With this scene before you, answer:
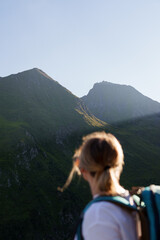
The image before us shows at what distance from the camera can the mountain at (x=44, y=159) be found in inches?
2940

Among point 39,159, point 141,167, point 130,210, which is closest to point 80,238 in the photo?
point 130,210

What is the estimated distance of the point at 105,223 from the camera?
3.23m

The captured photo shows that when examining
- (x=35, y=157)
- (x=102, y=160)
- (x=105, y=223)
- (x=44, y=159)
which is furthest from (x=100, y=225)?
(x=44, y=159)

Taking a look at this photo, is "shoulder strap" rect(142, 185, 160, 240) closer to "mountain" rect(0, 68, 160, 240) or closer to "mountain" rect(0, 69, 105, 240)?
"mountain" rect(0, 68, 160, 240)

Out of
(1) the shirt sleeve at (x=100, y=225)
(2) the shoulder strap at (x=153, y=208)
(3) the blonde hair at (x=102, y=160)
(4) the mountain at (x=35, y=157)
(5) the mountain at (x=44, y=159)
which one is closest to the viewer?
(1) the shirt sleeve at (x=100, y=225)

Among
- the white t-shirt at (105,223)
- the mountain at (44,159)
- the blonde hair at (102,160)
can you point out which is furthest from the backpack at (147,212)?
the mountain at (44,159)

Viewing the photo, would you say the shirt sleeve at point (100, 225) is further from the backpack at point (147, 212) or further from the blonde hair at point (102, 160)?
the blonde hair at point (102, 160)

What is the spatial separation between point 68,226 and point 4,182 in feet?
96.8

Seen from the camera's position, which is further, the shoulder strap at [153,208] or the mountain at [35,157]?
the mountain at [35,157]

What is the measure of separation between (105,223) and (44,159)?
112 meters

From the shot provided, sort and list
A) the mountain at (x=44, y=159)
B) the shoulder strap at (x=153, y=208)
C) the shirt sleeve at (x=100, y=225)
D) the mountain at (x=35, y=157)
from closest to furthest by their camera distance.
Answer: the shirt sleeve at (x=100, y=225) → the shoulder strap at (x=153, y=208) → the mountain at (x=35, y=157) → the mountain at (x=44, y=159)

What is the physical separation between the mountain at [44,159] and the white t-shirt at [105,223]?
21693 mm

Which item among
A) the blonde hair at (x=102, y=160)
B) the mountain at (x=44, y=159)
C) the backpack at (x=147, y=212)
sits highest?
the blonde hair at (x=102, y=160)

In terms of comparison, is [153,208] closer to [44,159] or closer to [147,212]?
[147,212]
